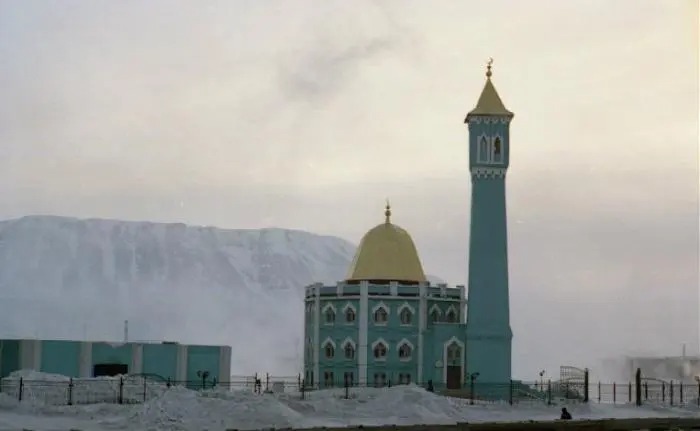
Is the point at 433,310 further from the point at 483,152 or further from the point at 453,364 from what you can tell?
the point at 483,152

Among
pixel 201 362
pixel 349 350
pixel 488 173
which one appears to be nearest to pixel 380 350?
pixel 349 350

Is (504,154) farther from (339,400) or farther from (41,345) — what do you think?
(41,345)

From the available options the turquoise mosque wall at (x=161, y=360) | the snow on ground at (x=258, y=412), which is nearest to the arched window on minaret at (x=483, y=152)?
the snow on ground at (x=258, y=412)

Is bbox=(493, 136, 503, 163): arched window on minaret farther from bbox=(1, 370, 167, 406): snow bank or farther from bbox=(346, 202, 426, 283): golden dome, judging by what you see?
bbox=(1, 370, 167, 406): snow bank

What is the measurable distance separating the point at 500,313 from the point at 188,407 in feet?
98.1

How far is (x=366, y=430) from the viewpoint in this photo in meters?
35.4

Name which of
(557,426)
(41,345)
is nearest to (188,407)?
(557,426)

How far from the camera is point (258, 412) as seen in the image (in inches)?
1462

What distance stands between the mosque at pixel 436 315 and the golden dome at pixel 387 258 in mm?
88

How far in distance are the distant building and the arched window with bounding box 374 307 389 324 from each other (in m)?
9.67

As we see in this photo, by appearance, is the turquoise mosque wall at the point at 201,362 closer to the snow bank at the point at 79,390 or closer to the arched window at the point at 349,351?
the arched window at the point at 349,351

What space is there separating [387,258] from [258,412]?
107ft

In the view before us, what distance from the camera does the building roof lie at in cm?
6556

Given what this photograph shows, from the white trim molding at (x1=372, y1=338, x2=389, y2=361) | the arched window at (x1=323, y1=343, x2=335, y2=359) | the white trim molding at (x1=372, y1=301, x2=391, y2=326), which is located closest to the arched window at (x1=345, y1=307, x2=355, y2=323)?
the white trim molding at (x1=372, y1=301, x2=391, y2=326)
